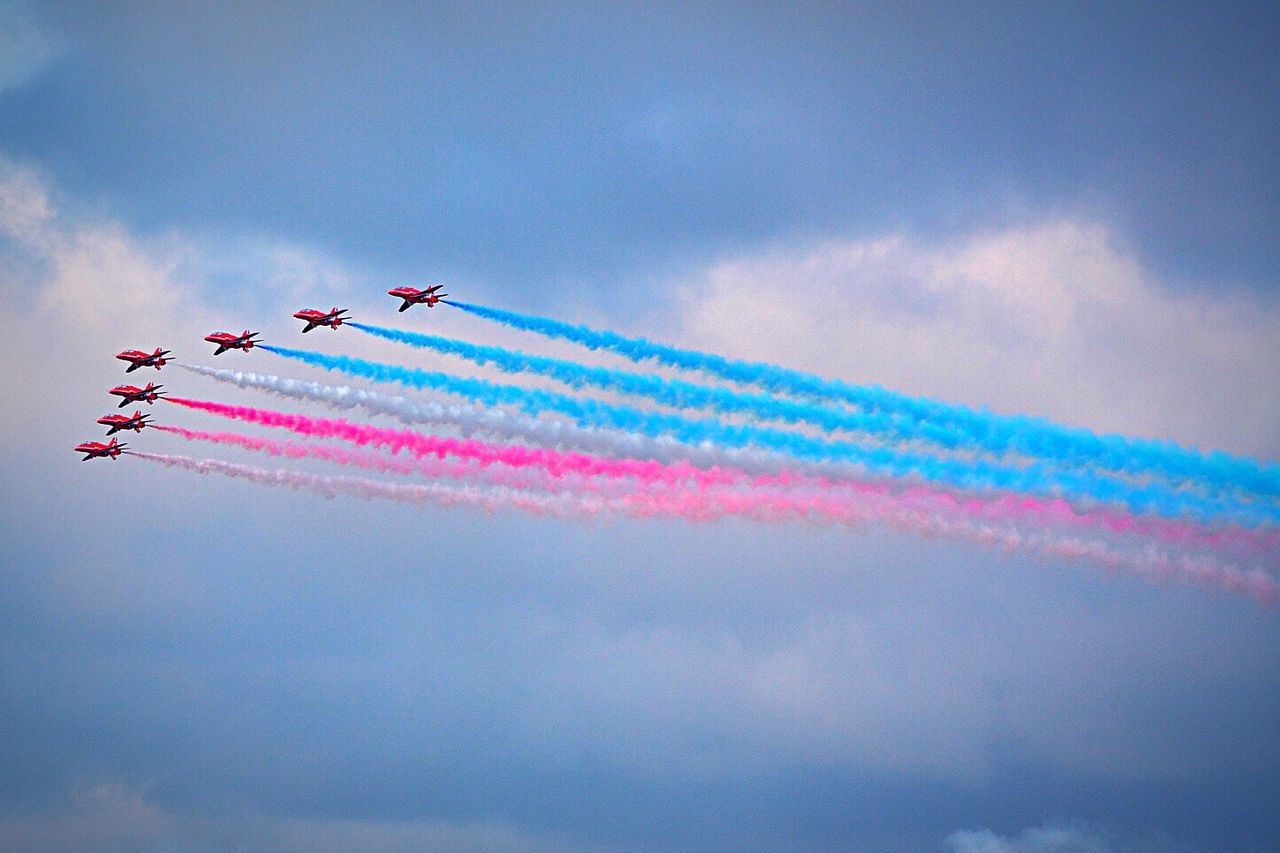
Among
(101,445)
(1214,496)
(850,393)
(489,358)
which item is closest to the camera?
(1214,496)

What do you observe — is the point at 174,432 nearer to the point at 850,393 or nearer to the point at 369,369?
the point at 369,369

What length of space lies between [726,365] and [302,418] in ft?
84.7

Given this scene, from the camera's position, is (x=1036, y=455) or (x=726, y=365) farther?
(x=726, y=365)

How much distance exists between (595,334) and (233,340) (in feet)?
87.4

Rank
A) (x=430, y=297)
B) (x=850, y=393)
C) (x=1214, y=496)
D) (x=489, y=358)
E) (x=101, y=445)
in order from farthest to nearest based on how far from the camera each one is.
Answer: (x=101, y=445) < (x=430, y=297) < (x=489, y=358) < (x=850, y=393) < (x=1214, y=496)

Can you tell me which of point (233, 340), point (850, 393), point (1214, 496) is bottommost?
point (1214, 496)

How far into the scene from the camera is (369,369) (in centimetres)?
10744

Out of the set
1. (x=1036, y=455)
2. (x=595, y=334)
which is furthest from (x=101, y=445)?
(x=1036, y=455)

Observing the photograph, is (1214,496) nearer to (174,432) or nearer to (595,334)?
(595,334)

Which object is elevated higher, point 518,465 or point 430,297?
point 430,297

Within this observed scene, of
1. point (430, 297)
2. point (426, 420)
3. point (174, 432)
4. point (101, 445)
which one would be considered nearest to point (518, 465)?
point (426, 420)

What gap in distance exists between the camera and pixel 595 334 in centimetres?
10200

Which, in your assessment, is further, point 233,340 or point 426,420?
point 233,340

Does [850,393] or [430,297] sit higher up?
[430,297]
